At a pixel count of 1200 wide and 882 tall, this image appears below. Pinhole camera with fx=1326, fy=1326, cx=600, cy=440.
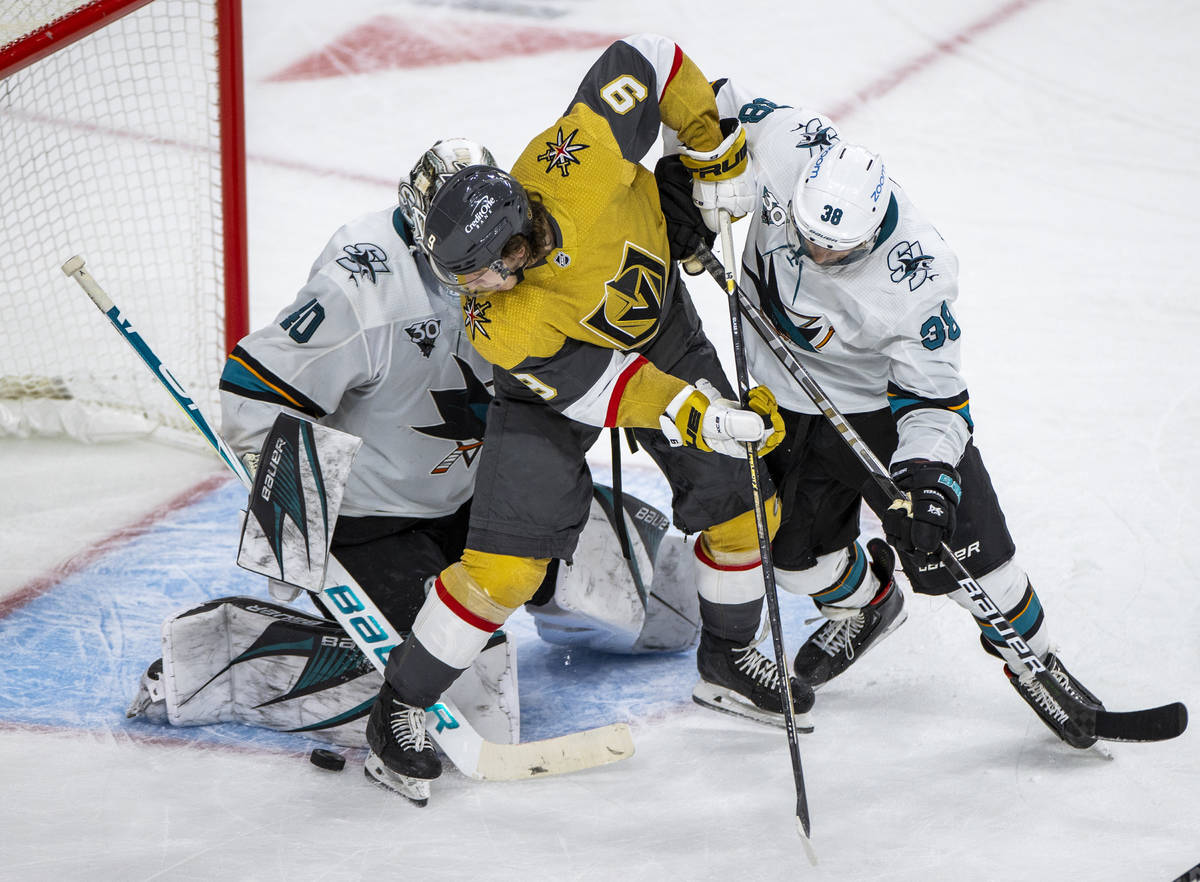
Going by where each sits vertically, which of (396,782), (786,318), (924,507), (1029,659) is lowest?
(396,782)

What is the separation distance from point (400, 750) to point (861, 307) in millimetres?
1144

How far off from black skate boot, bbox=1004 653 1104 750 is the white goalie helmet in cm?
136

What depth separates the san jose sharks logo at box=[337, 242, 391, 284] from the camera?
8.04 ft

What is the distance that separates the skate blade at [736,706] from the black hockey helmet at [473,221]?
1035mm

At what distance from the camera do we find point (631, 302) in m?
2.30

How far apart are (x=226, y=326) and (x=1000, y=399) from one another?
2.21 metres

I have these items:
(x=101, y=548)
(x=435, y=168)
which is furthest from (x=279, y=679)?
(x=435, y=168)

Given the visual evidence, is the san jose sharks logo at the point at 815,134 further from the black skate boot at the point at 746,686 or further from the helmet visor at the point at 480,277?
the black skate boot at the point at 746,686

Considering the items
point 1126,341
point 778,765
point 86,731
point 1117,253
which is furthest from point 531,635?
point 1117,253

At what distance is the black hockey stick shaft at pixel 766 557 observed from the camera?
7.39 ft

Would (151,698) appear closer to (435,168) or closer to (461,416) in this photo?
(461,416)

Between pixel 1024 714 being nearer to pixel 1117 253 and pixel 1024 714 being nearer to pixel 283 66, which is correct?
pixel 1117 253

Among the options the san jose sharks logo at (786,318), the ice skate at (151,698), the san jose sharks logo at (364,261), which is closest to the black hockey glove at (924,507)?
the san jose sharks logo at (786,318)

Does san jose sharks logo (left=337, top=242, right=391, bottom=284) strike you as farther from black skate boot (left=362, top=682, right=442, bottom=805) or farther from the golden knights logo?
black skate boot (left=362, top=682, right=442, bottom=805)
